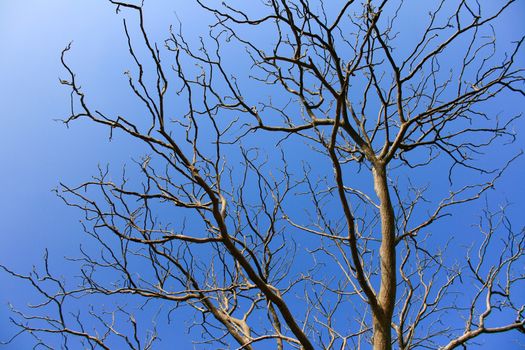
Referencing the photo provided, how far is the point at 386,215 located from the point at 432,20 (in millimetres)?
1437

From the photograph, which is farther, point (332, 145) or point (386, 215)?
point (386, 215)

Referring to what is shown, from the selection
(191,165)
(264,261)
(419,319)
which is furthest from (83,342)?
(419,319)

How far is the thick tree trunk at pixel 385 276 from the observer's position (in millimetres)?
2370

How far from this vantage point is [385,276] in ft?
8.21

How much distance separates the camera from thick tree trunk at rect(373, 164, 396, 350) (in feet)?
7.78

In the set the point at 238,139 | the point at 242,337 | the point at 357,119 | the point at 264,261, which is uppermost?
the point at 357,119

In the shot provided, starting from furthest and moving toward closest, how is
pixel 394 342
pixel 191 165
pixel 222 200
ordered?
pixel 394 342, pixel 222 200, pixel 191 165

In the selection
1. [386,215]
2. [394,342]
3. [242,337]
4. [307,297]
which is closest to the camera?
[386,215]

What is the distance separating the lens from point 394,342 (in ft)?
10.4

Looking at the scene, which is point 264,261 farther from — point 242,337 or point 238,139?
point 238,139

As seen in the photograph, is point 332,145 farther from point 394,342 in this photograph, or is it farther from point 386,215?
point 394,342

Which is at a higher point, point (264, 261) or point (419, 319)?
point (264, 261)

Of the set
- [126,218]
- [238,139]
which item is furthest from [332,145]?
[126,218]

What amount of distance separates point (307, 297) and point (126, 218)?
213 cm
